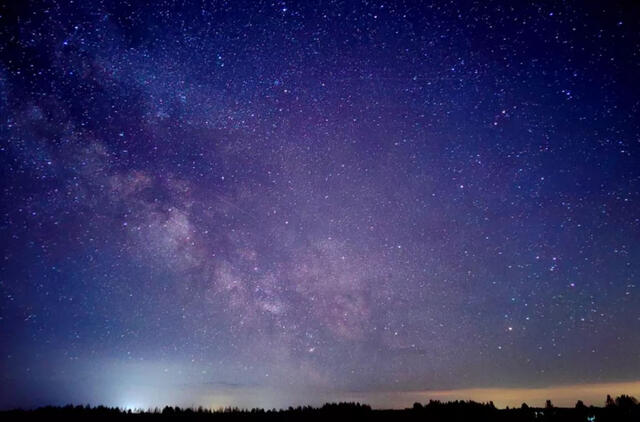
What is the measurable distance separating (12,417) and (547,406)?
2262 cm

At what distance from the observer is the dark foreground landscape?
18.0 metres

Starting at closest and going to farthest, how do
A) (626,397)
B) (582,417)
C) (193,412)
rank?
(582,417) < (193,412) < (626,397)

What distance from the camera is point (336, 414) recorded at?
63.4 feet

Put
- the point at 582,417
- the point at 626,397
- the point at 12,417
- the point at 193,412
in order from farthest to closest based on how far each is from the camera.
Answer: the point at 626,397 < the point at 193,412 < the point at 12,417 < the point at 582,417

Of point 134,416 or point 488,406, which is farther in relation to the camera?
point 488,406

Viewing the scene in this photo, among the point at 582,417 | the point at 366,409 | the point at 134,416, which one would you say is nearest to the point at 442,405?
the point at 366,409

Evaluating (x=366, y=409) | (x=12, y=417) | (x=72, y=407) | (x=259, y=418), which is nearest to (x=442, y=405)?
(x=366, y=409)

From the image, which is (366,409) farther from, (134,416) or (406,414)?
(134,416)

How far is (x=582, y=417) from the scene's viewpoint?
54.6 feet

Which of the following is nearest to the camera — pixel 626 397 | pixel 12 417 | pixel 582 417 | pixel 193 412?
pixel 582 417

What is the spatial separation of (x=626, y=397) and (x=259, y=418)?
17.6m

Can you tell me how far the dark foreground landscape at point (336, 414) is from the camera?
18027 millimetres

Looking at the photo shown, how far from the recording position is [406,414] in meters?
19.9

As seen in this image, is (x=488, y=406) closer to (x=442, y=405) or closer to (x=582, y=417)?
(x=442, y=405)
